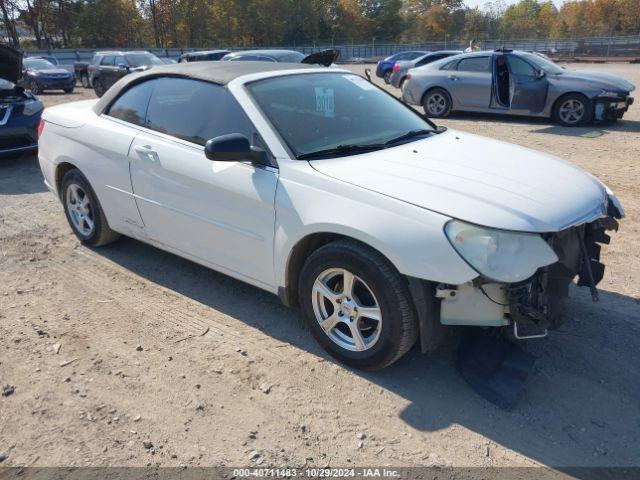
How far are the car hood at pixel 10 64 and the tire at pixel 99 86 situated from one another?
Answer: 11636mm

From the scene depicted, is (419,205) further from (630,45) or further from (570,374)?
(630,45)

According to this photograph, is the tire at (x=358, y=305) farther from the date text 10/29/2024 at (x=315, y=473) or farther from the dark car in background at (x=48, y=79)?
the dark car in background at (x=48, y=79)

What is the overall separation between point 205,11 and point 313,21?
581 inches

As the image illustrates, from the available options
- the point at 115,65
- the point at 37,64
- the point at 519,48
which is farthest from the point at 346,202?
the point at 519,48

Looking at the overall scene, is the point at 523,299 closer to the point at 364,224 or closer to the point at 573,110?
the point at 364,224

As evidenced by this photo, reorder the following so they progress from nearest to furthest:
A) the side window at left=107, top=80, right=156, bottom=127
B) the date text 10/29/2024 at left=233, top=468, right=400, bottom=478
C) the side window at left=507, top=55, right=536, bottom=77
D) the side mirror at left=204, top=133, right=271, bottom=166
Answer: the date text 10/29/2024 at left=233, top=468, right=400, bottom=478 → the side mirror at left=204, top=133, right=271, bottom=166 → the side window at left=107, top=80, right=156, bottom=127 → the side window at left=507, top=55, right=536, bottom=77

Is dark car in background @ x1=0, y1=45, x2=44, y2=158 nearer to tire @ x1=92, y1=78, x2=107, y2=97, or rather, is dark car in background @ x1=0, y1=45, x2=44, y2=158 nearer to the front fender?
the front fender

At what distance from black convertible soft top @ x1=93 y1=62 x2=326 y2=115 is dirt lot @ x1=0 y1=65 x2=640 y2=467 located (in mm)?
1534

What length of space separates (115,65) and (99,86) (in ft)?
3.99

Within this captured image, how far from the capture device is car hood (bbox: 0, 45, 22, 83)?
891 cm

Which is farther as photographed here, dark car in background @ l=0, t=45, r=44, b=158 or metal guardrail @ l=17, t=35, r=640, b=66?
metal guardrail @ l=17, t=35, r=640, b=66

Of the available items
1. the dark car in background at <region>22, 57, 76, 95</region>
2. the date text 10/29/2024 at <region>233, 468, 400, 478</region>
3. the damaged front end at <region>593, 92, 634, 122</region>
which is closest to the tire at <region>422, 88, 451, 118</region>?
the damaged front end at <region>593, 92, 634, 122</region>

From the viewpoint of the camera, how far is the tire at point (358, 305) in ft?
9.23

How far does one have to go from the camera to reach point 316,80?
A: 3.98 m
